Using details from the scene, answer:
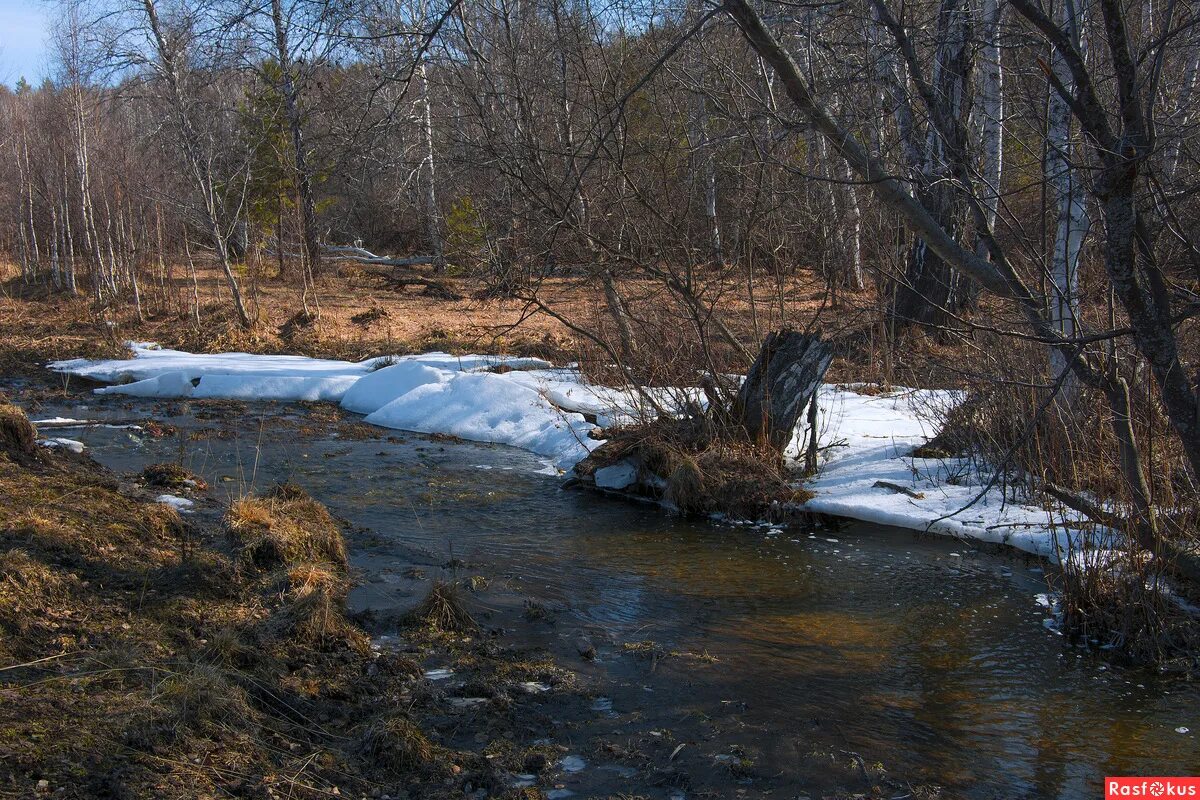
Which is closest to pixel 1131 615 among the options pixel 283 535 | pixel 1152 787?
pixel 1152 787

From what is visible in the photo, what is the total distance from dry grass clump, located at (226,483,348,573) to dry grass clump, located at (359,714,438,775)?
254 cm

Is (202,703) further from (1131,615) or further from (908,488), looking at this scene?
(908,488)

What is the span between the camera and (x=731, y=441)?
930 cm

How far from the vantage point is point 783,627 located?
19.7 ft

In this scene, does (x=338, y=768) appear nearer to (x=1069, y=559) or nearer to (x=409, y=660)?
(x=409, y=660)

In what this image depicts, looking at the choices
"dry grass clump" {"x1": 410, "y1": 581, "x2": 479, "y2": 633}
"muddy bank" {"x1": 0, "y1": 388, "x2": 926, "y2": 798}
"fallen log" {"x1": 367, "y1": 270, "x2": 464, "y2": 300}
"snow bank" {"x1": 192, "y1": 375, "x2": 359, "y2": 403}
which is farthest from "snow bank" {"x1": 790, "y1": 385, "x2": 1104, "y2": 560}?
"fallen log" {"x1": 367, "y1": 270, "x2": 464, "y2": 300}

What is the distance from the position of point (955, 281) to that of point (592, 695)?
31.3 feet

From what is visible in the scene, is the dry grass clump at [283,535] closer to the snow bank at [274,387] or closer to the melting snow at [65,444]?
the melting snow at [65,444]

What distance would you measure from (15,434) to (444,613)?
4.91 meters

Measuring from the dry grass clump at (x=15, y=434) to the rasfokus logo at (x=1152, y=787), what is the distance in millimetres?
8300

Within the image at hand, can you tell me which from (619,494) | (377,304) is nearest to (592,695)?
(619,494)

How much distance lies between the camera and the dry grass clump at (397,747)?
3.97 metres

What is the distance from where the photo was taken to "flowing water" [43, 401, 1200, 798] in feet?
14.8

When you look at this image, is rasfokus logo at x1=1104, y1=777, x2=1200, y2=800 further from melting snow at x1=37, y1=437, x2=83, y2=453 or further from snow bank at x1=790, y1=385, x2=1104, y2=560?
melting snow at x1=37, y1=437, x2=83, y2=453
